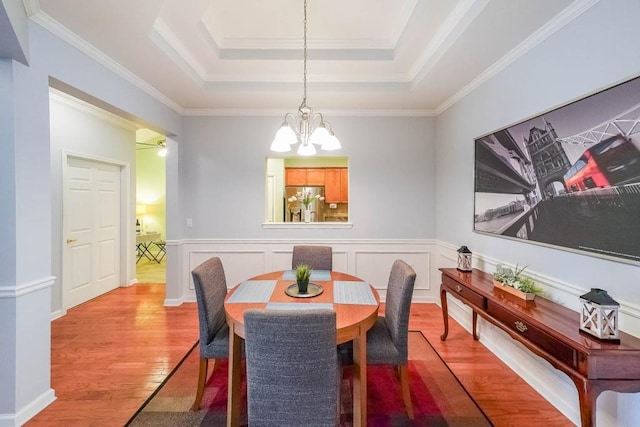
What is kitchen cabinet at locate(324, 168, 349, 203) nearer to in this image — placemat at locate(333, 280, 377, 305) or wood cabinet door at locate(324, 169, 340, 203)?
wood cabinet door at locate(324, 169, 340, 203)

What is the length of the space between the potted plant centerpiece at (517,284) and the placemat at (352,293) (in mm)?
977

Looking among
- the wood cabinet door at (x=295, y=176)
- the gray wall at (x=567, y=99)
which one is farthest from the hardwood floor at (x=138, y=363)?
the wood cabinet door at (x=295, y=176)

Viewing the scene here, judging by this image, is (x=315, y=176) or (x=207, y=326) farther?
(x=315, y=176)

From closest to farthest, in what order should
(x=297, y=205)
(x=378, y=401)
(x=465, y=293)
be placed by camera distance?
(x=378, y=401) < (x=465, y=293) < (x=297, y=205)

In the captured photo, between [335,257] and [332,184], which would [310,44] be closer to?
[335,257]

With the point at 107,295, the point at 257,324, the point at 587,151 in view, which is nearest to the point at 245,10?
the point at 257,324

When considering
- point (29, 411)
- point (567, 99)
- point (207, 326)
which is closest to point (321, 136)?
point (207, 326)

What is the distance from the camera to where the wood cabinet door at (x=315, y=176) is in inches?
253

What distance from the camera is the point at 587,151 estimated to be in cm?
167

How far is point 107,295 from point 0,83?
3431 mm

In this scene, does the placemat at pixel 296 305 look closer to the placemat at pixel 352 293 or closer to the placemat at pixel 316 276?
the placemat at pixel 352 293

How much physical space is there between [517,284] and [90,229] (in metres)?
5.07

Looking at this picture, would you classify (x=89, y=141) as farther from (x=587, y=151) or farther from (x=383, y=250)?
(x=587, y=151)

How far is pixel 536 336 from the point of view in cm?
158
